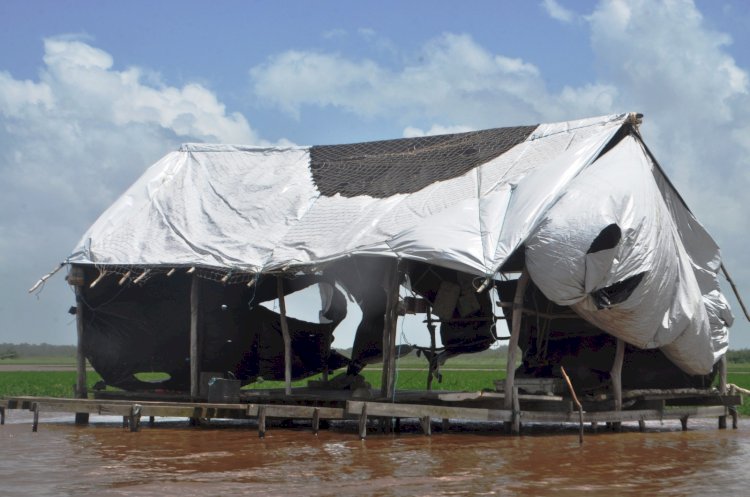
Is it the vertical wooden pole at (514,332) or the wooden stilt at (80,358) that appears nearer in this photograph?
the vertical wooden pole at (514,332)

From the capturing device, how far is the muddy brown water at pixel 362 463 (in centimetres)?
866

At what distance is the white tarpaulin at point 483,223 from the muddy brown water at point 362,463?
6.04 feet

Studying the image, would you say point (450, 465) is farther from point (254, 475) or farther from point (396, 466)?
point (254, 475)

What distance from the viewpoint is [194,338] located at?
1480cm

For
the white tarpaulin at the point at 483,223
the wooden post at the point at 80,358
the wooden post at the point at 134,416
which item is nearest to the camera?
the white tarpaulin at the point at 483,223

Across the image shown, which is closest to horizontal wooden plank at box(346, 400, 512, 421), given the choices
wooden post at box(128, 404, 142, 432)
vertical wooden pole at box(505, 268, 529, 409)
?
vertical wooden pole at box(505, 268, 529, 409)

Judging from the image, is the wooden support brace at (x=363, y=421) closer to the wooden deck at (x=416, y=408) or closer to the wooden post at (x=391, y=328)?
the wooden deck at (x=416, y=408)

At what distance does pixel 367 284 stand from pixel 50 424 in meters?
5.25

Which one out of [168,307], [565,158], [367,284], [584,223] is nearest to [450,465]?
[584,223]

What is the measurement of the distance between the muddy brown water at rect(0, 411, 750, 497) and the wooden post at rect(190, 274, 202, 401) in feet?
2.48

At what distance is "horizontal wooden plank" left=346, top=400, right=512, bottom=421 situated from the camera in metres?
12.0

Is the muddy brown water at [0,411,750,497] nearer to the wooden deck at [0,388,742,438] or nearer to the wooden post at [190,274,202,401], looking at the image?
the wooden deck at [0,388,742,438]

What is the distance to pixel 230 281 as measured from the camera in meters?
14.7

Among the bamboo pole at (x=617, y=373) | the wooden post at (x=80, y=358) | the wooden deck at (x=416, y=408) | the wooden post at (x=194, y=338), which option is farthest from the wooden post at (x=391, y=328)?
the wooden post at (x=80, y=358)
